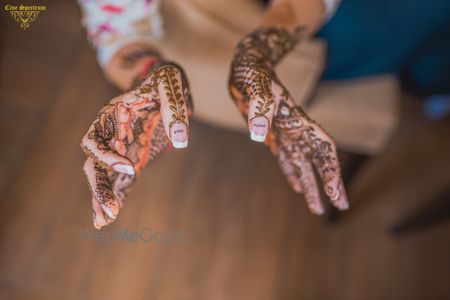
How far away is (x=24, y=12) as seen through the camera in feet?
1.55

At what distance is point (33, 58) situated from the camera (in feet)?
3.68

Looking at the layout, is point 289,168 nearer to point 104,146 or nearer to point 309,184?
point 309,184

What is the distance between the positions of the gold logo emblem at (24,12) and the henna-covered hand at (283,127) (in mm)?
217

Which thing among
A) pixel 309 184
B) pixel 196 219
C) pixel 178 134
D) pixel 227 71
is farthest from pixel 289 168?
pixel 196 219

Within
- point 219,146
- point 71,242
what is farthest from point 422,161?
point 71,242

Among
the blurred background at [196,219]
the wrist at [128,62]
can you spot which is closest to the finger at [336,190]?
the wrist at [128,62]

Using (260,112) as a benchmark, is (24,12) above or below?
above

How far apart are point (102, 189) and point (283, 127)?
0.62ft

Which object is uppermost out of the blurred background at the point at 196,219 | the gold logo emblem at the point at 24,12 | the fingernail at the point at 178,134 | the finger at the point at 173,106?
the gold logo emblem at the point at 24,12

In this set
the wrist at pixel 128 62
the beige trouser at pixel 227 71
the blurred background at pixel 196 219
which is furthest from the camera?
the blurred background at pixel 196 219

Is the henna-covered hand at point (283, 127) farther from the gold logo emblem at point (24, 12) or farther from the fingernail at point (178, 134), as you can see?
the gold logo emblem at point (24, 12)

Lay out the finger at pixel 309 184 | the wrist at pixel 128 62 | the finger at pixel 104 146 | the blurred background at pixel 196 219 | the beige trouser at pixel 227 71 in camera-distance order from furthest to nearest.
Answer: the blurred background at pixel 196 219
the beige trouser at pixel 227 71
the wrist at pixel 128 62
the finger at pixel 309 184
the finger at pixel 104 146

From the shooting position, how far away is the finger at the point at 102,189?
15.5 inches

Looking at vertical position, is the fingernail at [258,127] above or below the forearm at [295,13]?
below
